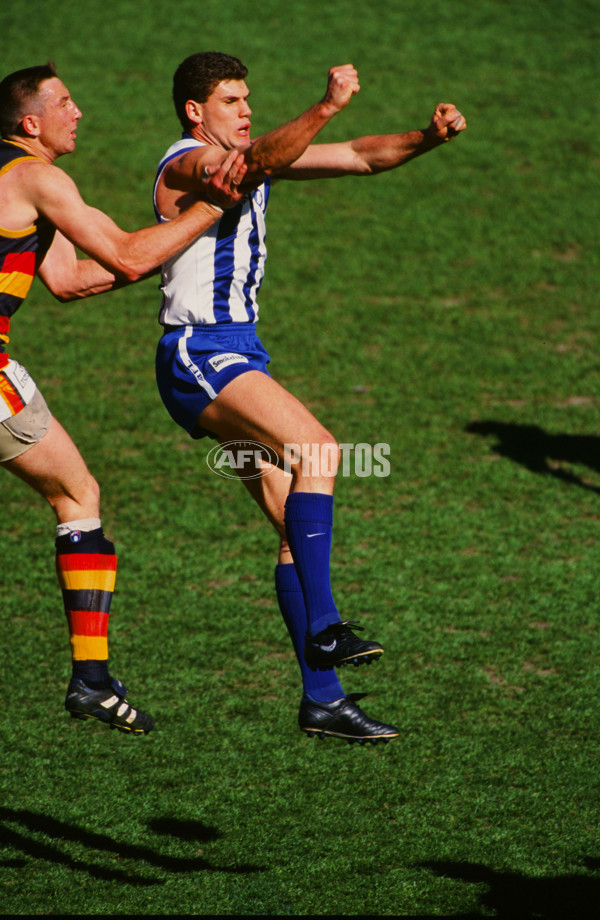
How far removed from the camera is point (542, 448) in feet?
35.0

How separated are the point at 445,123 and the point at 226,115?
2.96 ft

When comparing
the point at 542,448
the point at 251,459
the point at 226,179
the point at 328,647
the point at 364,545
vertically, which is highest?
the point at 226,179

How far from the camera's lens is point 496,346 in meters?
12.6

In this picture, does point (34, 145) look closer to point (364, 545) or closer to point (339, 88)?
point (339, 88)

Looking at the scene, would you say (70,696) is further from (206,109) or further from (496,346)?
(496,346)

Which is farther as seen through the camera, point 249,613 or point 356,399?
point 356,399

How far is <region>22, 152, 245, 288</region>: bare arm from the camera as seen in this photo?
3.94 m

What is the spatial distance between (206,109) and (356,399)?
7.27 m

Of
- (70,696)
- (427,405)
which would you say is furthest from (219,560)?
(70,696)

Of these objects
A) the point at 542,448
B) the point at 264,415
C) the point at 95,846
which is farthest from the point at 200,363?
the point at 542,448

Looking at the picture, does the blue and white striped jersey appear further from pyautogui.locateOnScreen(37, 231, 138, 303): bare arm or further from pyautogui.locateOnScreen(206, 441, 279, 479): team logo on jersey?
pyautogui.locateOnScreen(206, 441, 279, 479): team logo on jersey

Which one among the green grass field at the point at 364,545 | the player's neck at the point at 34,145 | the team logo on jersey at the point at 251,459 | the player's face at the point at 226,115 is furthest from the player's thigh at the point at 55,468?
Result: the green grass field at the point at 364,545

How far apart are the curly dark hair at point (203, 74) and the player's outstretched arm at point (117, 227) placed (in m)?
0.51

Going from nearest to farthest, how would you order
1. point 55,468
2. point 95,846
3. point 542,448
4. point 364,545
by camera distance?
1. point 55,468
2. point 95,846
3. point 364,545
4. point 542,448
